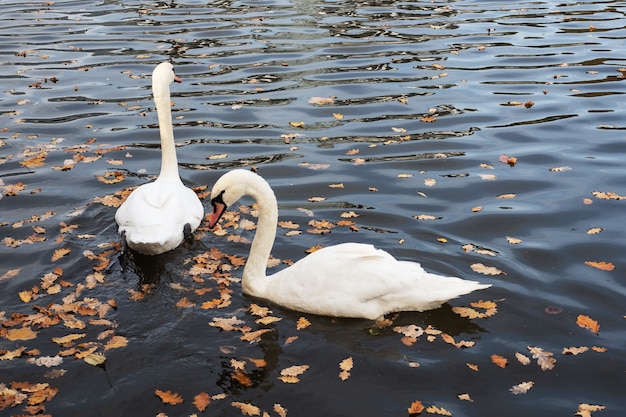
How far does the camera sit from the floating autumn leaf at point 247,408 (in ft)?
19.2

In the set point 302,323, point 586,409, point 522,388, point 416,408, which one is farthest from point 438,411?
point 302,323

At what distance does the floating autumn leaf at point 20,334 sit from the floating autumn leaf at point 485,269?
171 inches

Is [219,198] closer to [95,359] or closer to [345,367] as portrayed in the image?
[95,359]

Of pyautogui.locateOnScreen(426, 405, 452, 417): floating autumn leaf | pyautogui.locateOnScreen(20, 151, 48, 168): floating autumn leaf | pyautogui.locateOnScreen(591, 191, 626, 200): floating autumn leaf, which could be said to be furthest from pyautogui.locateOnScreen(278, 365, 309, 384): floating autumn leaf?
A: pyautogui.locateOnScreen(20, 151, 48, 168): floating autumn leaf

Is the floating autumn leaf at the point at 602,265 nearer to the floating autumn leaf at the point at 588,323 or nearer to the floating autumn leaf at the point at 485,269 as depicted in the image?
the floating autumn leaf at the point at 485,269

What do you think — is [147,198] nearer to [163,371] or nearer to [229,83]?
[163,371]

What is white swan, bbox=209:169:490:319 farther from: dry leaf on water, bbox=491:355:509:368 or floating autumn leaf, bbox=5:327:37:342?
floating autumn leaf, bbox=5:327:37:342

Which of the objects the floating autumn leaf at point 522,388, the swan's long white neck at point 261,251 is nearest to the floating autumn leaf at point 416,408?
the floating autumn leaf at point 522,388

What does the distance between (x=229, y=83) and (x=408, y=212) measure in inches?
287

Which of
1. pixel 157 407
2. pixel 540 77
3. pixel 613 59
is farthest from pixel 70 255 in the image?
pixel 613 59

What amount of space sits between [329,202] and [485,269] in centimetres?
254

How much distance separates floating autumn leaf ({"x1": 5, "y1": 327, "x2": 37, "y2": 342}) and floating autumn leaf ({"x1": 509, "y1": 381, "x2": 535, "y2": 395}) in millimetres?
4162

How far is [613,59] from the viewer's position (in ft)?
53.7

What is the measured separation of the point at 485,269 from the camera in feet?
25.9
